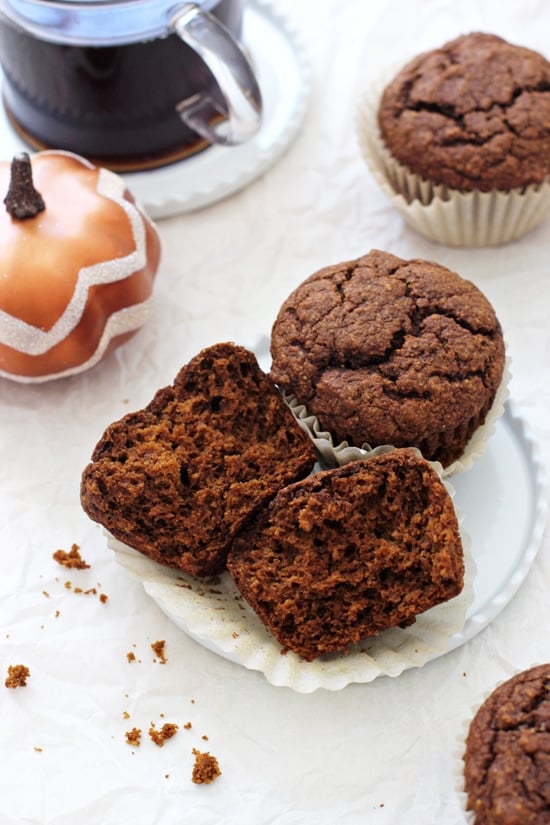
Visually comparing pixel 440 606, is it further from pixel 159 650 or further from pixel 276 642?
pixel 159 650

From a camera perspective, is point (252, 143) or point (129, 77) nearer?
point (129, 77)

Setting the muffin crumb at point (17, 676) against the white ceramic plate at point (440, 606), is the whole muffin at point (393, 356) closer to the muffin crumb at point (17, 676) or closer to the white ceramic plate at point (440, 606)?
the white ceramic plate at point (440, 606)

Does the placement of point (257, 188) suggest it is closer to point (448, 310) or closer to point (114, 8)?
point (114, 8)

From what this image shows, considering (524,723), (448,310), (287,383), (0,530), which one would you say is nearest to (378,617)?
(524,723)

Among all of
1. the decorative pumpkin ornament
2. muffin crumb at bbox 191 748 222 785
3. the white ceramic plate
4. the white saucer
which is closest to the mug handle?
the white saucer

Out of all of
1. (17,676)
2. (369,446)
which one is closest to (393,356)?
(369,446)

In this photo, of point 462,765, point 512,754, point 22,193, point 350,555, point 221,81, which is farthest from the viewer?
point 221,81
